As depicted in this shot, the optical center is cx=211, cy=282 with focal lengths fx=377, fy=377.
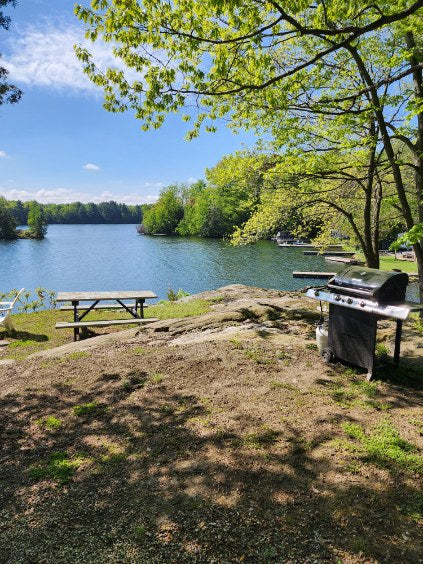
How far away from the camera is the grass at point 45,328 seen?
9883mm

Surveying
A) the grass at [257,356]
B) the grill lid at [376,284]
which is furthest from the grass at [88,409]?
the grill lid at [376,284]

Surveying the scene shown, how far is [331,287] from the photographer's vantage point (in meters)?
5.79

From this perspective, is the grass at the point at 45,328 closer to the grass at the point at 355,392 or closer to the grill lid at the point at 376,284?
the grass at the point at 355,392

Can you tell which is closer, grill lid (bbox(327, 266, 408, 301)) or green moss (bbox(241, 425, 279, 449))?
green moss (bbox(241, 425, 279, 449))

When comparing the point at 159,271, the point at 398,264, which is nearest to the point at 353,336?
the point at 398,264

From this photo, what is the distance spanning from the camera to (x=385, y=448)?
3.76 meters

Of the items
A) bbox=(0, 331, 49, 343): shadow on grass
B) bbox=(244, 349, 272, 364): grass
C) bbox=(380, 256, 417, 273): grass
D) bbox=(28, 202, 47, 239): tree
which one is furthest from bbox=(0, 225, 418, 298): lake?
bbox=(28, 202, 47, 239): tree

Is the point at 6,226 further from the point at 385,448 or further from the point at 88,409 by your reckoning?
the point at 385,448

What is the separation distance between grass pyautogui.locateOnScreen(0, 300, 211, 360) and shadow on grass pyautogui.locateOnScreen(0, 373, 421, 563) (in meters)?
3.56

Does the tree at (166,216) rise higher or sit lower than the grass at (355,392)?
higher

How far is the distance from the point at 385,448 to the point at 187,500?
6.68 ft

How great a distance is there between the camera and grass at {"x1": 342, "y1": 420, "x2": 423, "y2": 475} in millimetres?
3523

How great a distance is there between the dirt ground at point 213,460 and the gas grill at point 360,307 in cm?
35

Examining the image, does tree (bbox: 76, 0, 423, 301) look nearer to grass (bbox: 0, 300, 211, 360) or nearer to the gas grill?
the gas grill
